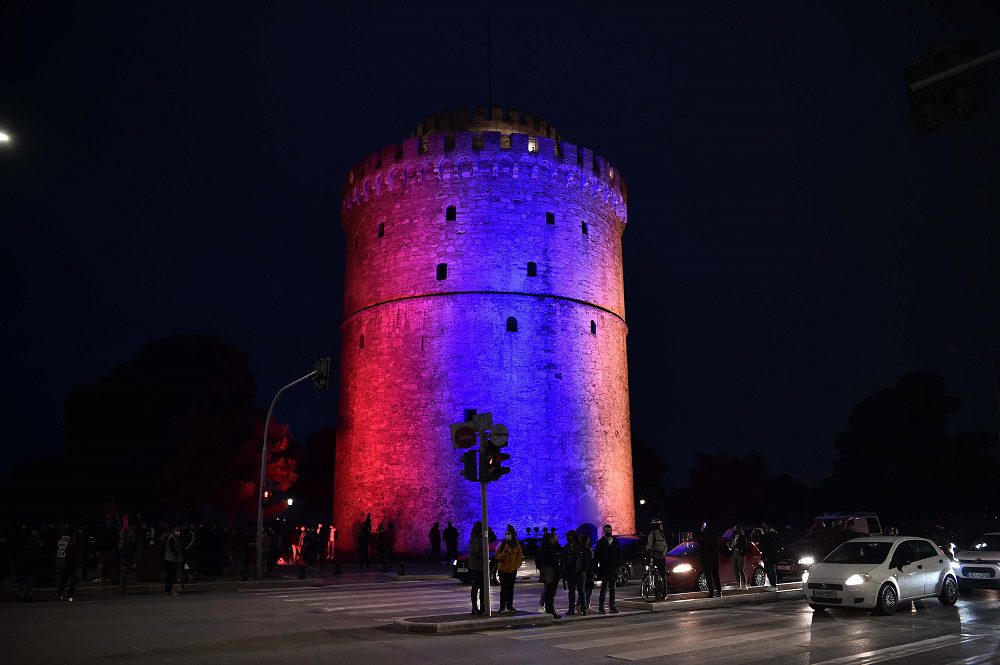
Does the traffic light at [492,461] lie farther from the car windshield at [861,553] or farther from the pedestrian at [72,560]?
the pedestrian at [72,560]

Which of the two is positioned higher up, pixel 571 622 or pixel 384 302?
pixel 384 302

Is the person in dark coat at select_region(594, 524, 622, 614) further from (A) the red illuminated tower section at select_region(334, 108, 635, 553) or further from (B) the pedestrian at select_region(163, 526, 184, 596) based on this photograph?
(A) the red illuminated tower section at select_region(334, 108, 635, 553)

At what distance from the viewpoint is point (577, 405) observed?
26219 millimetres

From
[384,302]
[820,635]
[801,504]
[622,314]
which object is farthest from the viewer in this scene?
[801,504]

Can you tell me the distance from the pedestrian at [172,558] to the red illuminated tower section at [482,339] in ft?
32.7

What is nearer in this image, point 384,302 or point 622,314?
point 384,302

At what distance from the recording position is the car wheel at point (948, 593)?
11.9 metres

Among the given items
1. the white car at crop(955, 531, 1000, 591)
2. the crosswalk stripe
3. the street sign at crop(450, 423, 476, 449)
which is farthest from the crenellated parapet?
the crosswalk stripe

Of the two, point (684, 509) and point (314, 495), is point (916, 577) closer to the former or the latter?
point (314, 495)

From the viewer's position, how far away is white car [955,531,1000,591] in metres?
13.4

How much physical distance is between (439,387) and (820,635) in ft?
57.3

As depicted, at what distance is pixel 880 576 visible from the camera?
35.4 feet

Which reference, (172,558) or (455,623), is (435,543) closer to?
(172,558)

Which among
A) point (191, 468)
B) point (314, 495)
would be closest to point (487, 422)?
point (191, 468)
